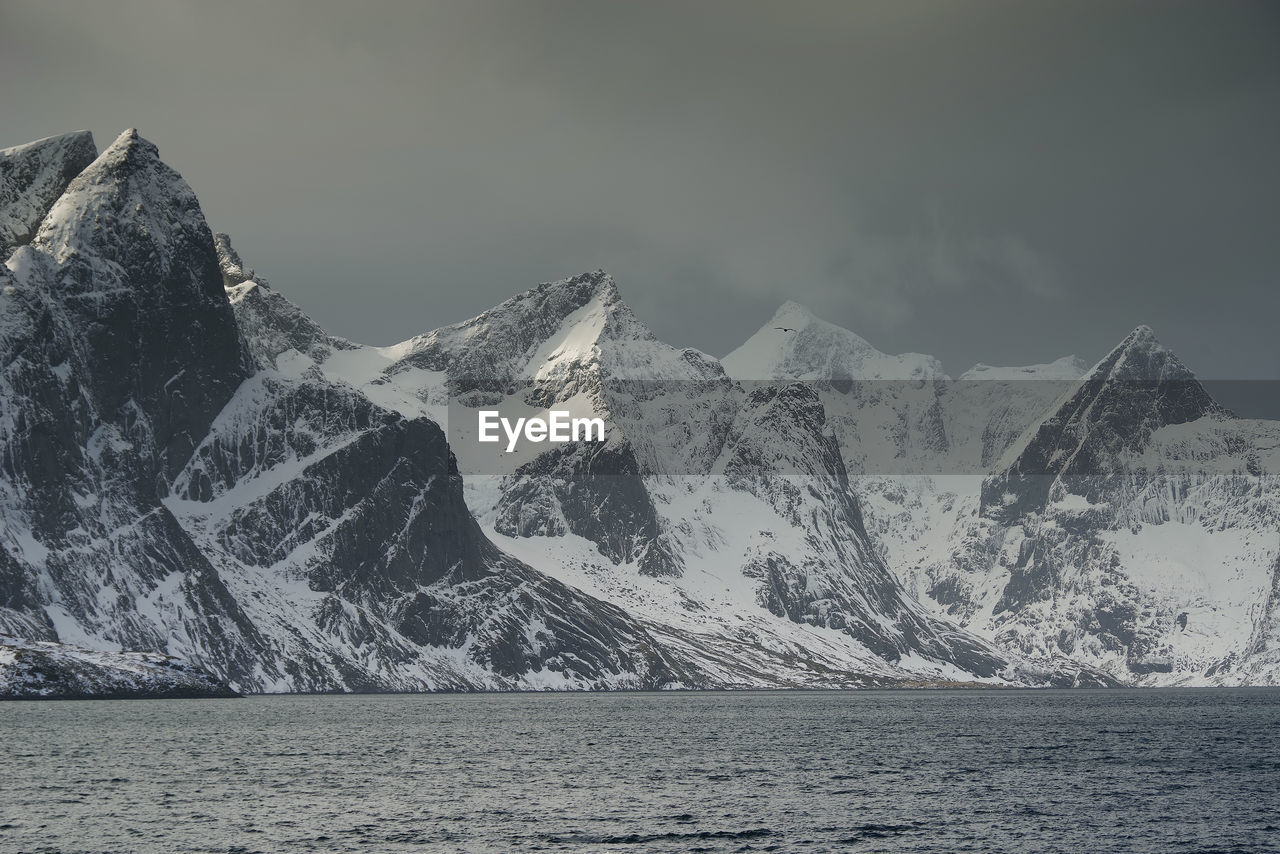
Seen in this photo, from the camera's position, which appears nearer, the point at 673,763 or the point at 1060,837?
the point at 1060,837

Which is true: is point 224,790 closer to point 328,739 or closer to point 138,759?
point 138,759

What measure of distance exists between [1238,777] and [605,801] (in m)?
63.8

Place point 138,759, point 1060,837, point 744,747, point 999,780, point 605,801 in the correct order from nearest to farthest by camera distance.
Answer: point 1060,837
point 605,801
point 999,780
point 138,759
point 744,747

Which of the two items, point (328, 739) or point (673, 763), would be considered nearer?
point (673, 763)

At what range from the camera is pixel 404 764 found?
157 metres

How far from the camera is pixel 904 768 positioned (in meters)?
157

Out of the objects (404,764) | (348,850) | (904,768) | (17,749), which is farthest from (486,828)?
(17,749)

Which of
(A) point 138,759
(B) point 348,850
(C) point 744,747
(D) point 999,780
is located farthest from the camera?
(C) point 744,747

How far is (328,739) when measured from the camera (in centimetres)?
19512

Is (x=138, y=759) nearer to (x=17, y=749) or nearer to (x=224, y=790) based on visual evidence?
(x=17, y=749)

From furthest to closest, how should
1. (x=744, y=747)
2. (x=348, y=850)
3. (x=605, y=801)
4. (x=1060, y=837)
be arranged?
(x=744, y=747)
(x=605, y=801)
(x=1060, y=837)
(x=348, y=850)

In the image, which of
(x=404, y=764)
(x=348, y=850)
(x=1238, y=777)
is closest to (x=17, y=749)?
(x=404, y=764)

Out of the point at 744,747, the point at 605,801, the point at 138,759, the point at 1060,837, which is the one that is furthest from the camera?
the point at 744,747

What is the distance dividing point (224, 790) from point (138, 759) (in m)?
31.0
